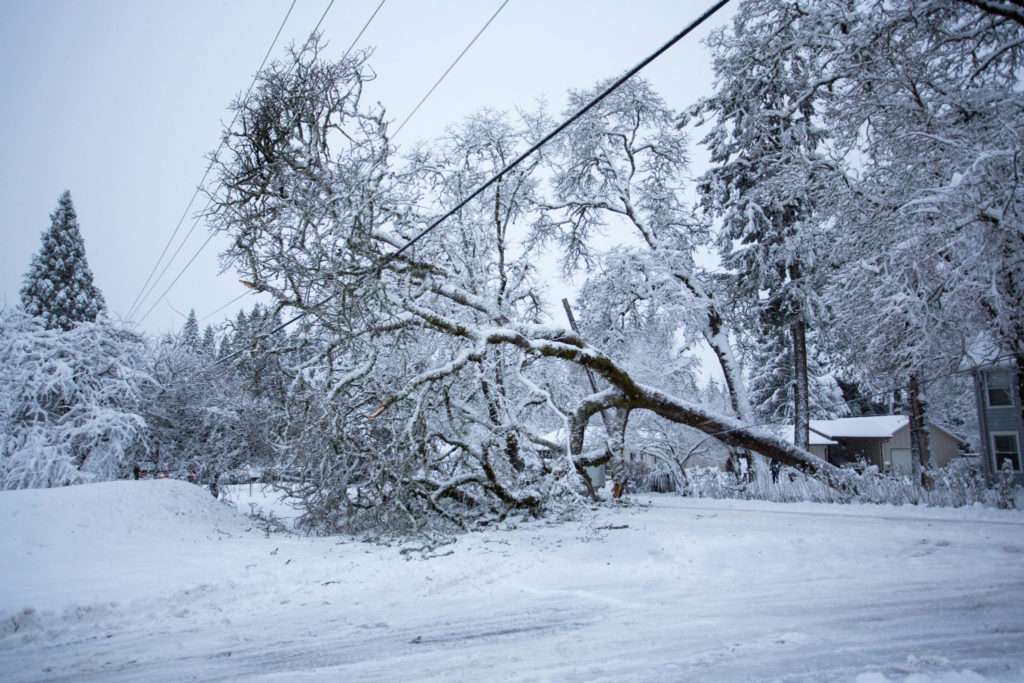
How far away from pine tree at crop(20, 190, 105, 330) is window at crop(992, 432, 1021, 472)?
33.5 metres

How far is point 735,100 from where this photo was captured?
17.8 m

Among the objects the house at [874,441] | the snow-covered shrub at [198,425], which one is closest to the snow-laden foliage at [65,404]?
the snow-covered shrub at [198,425]

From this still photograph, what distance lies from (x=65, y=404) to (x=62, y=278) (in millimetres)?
14237

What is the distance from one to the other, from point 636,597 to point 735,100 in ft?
57.9

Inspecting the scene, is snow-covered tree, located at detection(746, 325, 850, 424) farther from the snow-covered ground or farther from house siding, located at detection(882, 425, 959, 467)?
the snow-covered ground

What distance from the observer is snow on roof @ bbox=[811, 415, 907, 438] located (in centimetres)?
2981

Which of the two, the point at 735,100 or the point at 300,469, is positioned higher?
the point at 735,100

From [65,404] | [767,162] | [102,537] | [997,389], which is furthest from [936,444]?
[65,404]

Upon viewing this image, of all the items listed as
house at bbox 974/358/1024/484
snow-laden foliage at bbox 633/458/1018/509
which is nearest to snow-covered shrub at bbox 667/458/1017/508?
snow-laden foliage at bbox 633/458/1018/509

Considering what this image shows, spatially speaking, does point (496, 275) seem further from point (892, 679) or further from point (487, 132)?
point (892, 679)

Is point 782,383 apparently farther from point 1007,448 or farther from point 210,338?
point 210,338

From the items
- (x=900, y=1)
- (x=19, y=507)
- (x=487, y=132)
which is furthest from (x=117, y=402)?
(x=900, y=1)

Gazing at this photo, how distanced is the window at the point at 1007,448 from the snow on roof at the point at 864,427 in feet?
47.5

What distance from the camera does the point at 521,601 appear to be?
5090 millimetres
